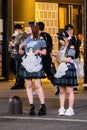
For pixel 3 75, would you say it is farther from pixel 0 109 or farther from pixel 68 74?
pixel 68 74

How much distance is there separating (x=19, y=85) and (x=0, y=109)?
4459 millimetres

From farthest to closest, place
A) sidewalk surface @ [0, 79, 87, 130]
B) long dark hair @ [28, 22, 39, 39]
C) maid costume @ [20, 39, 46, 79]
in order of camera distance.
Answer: long dark hair @ [28, 22, 39, 39], maid costume @ [20, 39, 46, 79], sidewalk surface @ [0, 79, 87, 130]

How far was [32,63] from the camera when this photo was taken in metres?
11.1

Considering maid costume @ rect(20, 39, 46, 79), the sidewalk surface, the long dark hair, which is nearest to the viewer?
the sidewalk surface

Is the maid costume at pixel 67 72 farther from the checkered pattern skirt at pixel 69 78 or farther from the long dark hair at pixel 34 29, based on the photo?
the long dark hair at pixel 34 29

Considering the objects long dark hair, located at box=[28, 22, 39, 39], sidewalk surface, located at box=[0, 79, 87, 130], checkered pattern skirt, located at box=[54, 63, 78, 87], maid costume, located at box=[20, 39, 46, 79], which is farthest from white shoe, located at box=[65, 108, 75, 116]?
long dark hair, located at box=[28, 22, 39, 39]

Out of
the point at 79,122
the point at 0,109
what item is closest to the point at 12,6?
the point at 0,109

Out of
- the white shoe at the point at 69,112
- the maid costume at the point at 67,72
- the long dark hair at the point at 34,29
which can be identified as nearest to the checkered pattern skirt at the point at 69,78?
the maid costume at the point at 67,72

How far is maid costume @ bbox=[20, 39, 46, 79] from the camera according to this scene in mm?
11117

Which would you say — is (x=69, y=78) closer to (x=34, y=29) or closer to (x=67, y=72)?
(x=67, y=72)

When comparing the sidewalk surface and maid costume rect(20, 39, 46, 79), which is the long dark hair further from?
the sidewalk surface

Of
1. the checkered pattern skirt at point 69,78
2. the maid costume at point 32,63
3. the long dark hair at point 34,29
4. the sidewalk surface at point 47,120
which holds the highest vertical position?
the long dark hair at point 34,29

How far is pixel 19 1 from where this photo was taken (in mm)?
19422

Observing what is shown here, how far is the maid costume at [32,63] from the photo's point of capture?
36.5 feet
